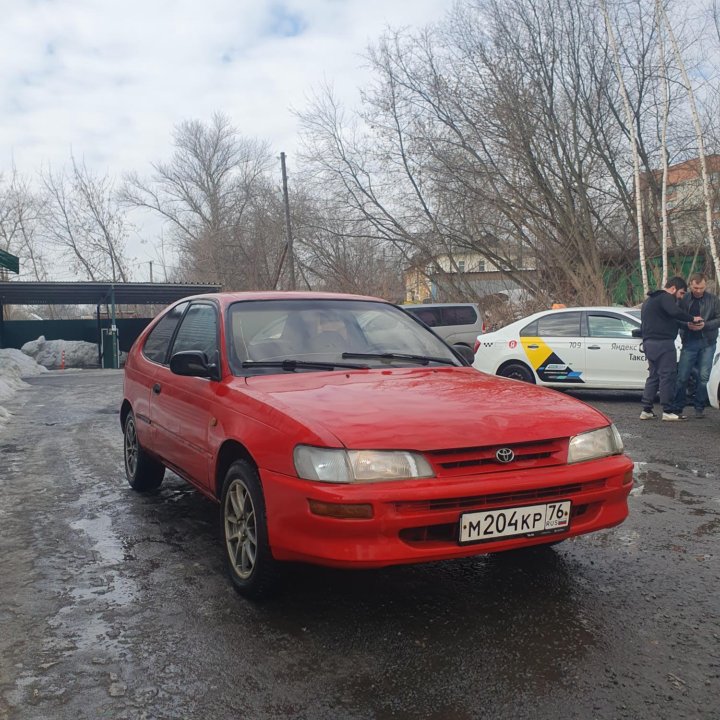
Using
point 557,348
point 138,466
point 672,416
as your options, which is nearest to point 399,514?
point 138,466

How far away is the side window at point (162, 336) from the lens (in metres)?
5.32

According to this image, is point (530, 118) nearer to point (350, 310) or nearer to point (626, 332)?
point (626, 332)

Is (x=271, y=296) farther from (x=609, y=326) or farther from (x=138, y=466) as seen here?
(x=609, y=326)

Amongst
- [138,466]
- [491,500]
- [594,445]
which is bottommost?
[138,466]

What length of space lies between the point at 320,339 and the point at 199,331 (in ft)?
2.82

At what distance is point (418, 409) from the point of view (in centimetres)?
332

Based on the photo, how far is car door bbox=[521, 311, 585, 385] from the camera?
35.2 feet

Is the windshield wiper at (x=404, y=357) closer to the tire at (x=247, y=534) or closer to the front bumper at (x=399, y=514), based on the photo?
the tire at (x=247, y=534)

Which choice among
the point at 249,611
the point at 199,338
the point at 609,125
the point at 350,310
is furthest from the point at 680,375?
the point at 609,125

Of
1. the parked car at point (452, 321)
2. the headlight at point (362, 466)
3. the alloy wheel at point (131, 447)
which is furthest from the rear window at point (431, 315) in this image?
the headlight at point (362, 466)

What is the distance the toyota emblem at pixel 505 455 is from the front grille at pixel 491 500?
0.46 feet

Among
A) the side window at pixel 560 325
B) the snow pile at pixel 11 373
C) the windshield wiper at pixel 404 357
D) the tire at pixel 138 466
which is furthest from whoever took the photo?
the snow pile at pixel 11 373

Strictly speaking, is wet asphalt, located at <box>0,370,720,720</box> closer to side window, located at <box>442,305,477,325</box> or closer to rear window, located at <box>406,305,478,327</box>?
rear window, located at <box>406,305,478,327</box>

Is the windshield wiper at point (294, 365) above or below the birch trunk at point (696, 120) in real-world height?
below
